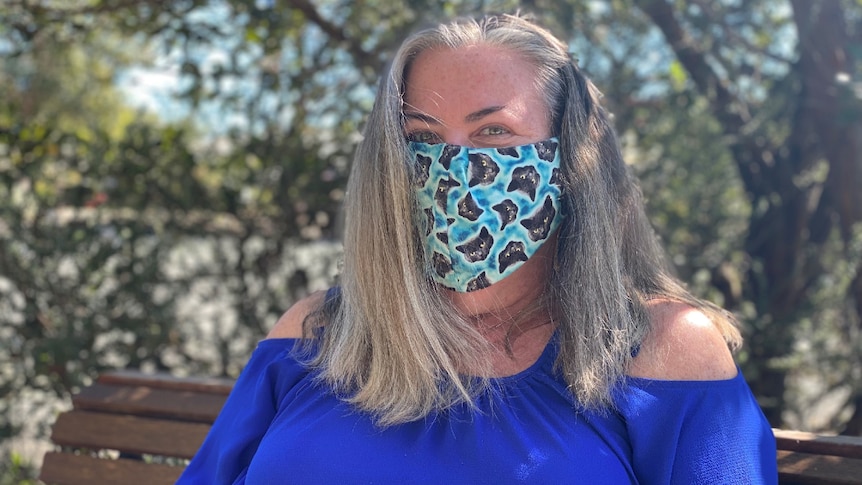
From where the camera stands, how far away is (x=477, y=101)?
6.61 ft

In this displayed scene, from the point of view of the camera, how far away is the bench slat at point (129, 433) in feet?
8.38

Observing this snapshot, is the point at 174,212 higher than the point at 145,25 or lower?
lower

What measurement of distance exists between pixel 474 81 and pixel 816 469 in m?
1.20

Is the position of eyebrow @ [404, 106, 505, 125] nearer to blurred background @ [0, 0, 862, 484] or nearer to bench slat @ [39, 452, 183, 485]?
blurred background @ [0, 0, 862, 484]

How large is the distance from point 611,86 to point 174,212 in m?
1.98

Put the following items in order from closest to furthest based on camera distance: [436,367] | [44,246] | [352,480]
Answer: [352,480]
[436,367]
[44,246]

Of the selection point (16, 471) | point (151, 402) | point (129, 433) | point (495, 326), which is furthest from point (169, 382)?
point (495, 326)

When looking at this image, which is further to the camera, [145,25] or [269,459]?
[145,25]

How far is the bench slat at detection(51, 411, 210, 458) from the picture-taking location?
2553 mm

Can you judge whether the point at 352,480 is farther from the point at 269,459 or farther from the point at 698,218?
the point at 698,218

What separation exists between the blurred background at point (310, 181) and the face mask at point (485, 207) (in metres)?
1.10

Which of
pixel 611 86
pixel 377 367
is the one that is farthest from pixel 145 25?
Answer: pixel 377 367

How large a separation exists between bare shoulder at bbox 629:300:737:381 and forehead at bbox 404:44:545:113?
598 millimetres

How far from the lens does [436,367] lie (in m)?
1.94
